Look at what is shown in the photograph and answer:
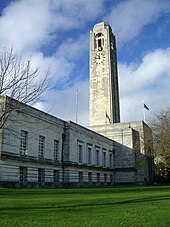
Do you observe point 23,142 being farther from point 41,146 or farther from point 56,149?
point 56,149

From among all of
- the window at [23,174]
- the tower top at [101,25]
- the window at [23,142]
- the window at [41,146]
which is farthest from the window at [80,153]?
the tower top at [101,25]

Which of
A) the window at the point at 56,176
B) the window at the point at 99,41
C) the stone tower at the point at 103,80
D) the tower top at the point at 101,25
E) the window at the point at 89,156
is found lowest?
the window at the point at 56,176

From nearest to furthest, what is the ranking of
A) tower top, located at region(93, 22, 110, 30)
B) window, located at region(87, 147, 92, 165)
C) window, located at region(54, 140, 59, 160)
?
1. window, located at region(54, 140, 59, 160)
2. window, located at region(87, 147, 92, 165)
3. tower top, located at region(93, 22, 110, 30)

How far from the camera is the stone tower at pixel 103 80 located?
70625mm

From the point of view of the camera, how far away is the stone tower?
70625mm

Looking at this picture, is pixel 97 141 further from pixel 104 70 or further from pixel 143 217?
pixel 143 217

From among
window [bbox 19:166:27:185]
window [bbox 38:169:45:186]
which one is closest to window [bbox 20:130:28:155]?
window [bbox 19:166:27:185]

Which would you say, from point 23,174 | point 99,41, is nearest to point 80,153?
point 23,174

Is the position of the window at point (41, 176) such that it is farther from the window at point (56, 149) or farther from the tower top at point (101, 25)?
the tower top at point (101, 25)

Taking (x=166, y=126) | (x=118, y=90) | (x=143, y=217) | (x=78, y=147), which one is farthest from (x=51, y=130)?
(x=118, y=90)

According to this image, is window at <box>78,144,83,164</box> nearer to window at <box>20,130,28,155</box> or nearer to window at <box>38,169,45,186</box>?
window at <box>38,169,45,186</box>

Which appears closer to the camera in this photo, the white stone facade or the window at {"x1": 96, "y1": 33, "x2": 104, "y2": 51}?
the white stone facade

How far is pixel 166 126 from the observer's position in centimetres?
4656

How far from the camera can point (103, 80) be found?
7238cm
